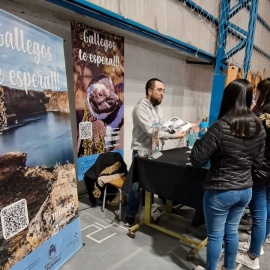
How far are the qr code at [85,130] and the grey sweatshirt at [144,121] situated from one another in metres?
0.69

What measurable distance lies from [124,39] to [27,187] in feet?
8.05

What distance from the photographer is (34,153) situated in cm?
158

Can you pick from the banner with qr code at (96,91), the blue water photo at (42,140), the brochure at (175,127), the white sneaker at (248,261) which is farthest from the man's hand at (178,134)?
the banner with qr code at (96,91)

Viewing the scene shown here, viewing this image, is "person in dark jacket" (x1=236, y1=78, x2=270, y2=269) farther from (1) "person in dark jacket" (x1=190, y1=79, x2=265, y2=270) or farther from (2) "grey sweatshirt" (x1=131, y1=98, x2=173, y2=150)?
(2) "grey sweatshirt" (x1=131, y1=98, x2=173, y2=150)

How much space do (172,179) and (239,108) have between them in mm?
839

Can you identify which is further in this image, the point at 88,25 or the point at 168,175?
the point at 88,25

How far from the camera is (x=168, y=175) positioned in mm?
1988

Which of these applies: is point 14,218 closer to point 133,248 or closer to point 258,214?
point 133,248

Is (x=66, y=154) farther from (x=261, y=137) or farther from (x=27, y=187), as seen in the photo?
(x=261, y=137)

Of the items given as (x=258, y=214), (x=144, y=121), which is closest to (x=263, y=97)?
(x=258, y=214)

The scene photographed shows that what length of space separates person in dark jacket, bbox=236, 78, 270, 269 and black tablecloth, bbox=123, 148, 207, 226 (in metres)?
0.37

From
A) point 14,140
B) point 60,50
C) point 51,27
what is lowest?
point 14,140

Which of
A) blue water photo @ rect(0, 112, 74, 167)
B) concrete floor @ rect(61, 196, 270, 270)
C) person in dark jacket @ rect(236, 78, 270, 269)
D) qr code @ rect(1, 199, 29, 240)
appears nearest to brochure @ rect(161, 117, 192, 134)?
person in dark jacket @ rect(236, 78, 270, 269)

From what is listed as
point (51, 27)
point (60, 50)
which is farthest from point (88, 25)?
point (60, 50)
